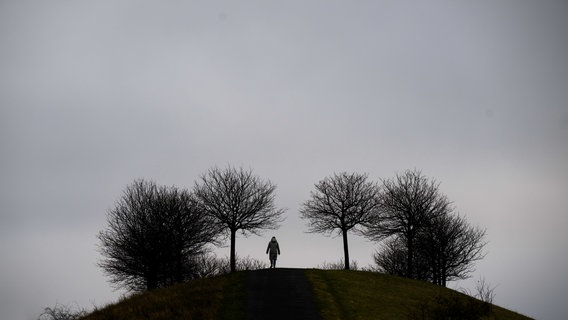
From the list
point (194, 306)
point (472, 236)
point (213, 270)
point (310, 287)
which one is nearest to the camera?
point (194, 306)

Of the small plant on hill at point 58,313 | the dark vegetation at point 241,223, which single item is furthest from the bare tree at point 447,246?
the small plant on hill at point 58,313

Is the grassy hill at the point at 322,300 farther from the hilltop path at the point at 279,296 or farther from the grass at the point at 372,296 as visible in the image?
the hilltop path at the point at 279,296

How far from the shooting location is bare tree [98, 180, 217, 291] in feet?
146

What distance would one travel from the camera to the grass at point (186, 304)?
78.4 feet

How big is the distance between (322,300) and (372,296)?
13.2ft

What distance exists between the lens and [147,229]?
45.3 m

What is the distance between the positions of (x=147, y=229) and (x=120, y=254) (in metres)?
4.48

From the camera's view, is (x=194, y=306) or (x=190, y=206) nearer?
(x=194, y=306)

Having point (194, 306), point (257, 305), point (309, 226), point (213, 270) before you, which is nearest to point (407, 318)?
point (257, 305)

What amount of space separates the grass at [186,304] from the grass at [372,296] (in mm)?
5031

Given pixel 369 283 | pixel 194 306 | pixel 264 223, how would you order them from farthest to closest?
pixel 264 223 < pixel 369 283 < pixel 194 306

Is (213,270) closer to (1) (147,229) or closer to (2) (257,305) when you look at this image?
(1) (147,229)

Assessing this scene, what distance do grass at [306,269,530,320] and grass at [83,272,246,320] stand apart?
503 centimetres

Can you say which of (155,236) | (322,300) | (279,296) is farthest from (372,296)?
(155,236)
